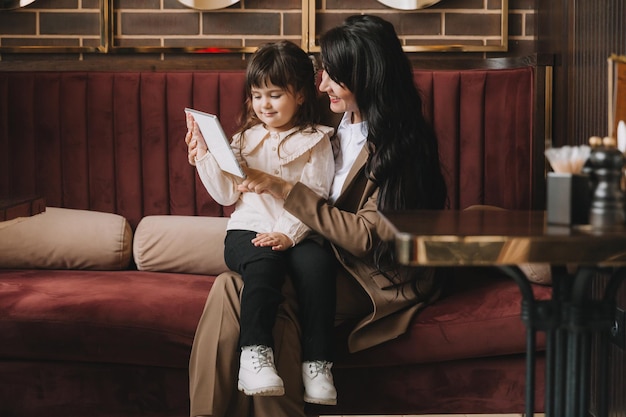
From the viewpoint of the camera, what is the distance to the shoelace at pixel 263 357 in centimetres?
205

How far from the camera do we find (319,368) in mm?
2154

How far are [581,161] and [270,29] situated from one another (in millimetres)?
1886

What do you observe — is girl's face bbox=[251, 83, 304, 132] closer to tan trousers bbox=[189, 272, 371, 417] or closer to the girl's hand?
the girl's hand

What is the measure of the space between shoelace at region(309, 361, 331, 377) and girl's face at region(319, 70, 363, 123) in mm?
777

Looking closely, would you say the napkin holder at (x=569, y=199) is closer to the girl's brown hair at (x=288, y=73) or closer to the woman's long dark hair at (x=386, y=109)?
the woman's long dark hair at (x=386, y=109)

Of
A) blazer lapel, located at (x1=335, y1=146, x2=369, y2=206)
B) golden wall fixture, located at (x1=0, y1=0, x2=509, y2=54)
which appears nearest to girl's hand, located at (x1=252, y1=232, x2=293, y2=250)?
blazer lapel, located at (x1=335, y1=146, x2=369, y2=206)

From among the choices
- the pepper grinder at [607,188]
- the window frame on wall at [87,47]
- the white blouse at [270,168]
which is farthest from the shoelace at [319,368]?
the window frame on wall at [87,47]

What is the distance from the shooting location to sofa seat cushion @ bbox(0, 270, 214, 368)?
2289 millimetres

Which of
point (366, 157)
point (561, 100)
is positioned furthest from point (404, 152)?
point (561, 100)

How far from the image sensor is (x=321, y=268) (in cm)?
225

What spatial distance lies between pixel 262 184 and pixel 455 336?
0.68 metres

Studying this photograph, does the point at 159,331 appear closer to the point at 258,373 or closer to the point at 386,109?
the point at 258,373

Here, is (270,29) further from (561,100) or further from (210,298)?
(210,298)

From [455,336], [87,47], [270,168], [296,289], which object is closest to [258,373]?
[296,289]
